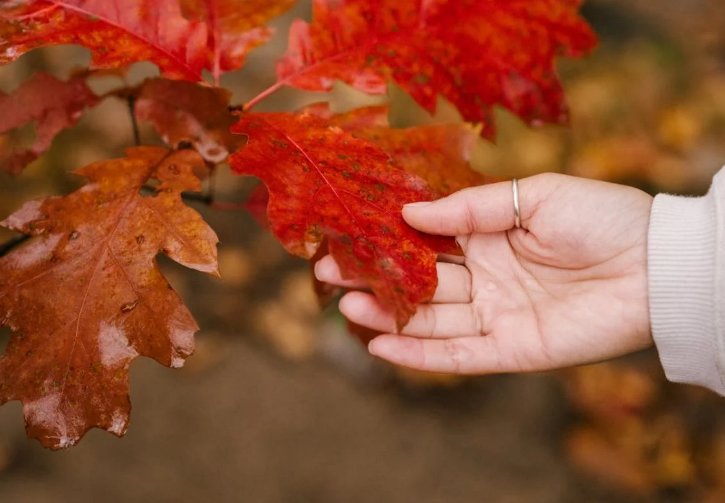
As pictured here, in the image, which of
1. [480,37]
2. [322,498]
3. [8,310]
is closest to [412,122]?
[322,498]

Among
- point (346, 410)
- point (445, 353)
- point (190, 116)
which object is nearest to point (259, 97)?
point (190, 116)

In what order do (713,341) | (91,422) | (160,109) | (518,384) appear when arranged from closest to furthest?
(91,422)
(160,109)
(713,341)
(518,384)

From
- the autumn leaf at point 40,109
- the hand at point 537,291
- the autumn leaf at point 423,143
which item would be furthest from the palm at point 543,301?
the autumn leaf at point 40,109

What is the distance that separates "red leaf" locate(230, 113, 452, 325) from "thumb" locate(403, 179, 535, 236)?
18 millimetres

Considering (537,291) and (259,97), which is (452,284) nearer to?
(537,291)

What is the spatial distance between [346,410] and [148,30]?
5.47 ft

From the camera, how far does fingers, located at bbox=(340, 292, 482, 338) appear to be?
3.21ft

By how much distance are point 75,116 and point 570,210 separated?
2.51 ft

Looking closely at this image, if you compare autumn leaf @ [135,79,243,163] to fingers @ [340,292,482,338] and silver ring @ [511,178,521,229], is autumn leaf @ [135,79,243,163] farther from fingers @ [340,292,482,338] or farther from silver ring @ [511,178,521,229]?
silver ring @ [511,178,521,229]

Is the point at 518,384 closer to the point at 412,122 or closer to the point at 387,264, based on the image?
the point at 412,122

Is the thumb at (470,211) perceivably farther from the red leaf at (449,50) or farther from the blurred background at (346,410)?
the blurred background at (346,410)

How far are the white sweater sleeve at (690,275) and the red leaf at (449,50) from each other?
252 mm

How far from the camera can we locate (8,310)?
77cm

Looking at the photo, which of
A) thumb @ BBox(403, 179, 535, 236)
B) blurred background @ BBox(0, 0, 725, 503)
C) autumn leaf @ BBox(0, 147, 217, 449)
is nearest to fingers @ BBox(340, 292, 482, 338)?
thumb @ BBox(403, 179, 535, 236)
